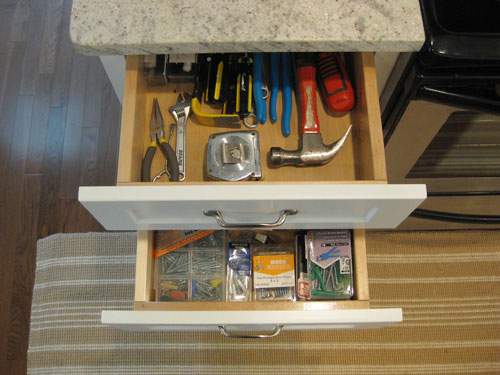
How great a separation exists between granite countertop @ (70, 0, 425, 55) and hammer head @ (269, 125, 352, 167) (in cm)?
17

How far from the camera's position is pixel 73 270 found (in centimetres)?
121

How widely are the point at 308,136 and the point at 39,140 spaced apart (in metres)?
1.09

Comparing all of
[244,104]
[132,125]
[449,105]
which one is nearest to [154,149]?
[132,125]

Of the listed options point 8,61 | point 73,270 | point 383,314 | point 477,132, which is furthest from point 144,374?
point 8,61

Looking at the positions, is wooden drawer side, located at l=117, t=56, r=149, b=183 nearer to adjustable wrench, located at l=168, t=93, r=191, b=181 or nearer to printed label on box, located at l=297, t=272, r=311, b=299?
adjustable wrench, located at l=168, t=93, r=191, b=181

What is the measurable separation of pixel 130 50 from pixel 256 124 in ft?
0.84

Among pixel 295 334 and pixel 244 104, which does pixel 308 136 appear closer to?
pixel 244 104

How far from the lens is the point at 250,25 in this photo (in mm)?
537

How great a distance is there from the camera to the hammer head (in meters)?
0.67

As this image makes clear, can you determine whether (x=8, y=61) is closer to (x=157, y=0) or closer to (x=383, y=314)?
(x=157, y=0)

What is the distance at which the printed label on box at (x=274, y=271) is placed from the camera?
0.74 m

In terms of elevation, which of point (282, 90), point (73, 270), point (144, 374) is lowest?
point (144, 374)

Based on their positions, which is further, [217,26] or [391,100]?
[391,100]

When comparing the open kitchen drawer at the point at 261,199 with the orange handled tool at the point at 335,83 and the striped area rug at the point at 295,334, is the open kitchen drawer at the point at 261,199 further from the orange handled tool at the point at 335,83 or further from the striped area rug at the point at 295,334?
the striped area rug at the point at 295,334
